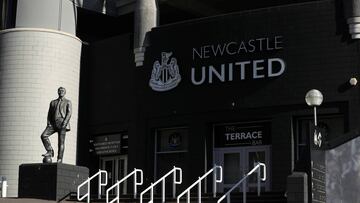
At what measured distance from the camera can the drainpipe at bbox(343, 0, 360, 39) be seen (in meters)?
21.8

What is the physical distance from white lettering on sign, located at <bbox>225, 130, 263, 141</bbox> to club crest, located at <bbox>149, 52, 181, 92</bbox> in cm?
279

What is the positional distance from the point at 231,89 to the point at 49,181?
7743 mm

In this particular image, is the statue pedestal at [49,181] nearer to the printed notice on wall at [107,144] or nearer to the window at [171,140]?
the window at [171,140]

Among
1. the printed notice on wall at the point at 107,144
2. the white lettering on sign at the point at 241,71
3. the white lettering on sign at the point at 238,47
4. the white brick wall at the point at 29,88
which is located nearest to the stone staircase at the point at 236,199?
the white lettering on sign at the point at 241,71

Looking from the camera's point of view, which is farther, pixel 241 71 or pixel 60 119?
pixel 241 71

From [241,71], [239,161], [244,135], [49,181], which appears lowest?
[49,181]

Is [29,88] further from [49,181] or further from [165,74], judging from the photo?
[49,181]

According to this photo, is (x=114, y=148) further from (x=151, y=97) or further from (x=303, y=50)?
(x=303, y=50)

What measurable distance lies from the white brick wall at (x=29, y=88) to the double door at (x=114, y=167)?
4.82 feet

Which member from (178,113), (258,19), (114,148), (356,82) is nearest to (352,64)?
(356,82)

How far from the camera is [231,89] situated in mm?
23766

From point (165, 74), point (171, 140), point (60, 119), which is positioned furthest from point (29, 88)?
point (60, 119)

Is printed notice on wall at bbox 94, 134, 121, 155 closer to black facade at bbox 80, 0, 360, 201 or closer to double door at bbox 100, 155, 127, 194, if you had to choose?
black facade at bbox 80, 0, 360, 201

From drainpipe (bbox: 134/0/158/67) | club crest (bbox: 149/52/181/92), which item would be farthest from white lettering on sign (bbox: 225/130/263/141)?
drainpipe (bbox: 134/0/158/67)
